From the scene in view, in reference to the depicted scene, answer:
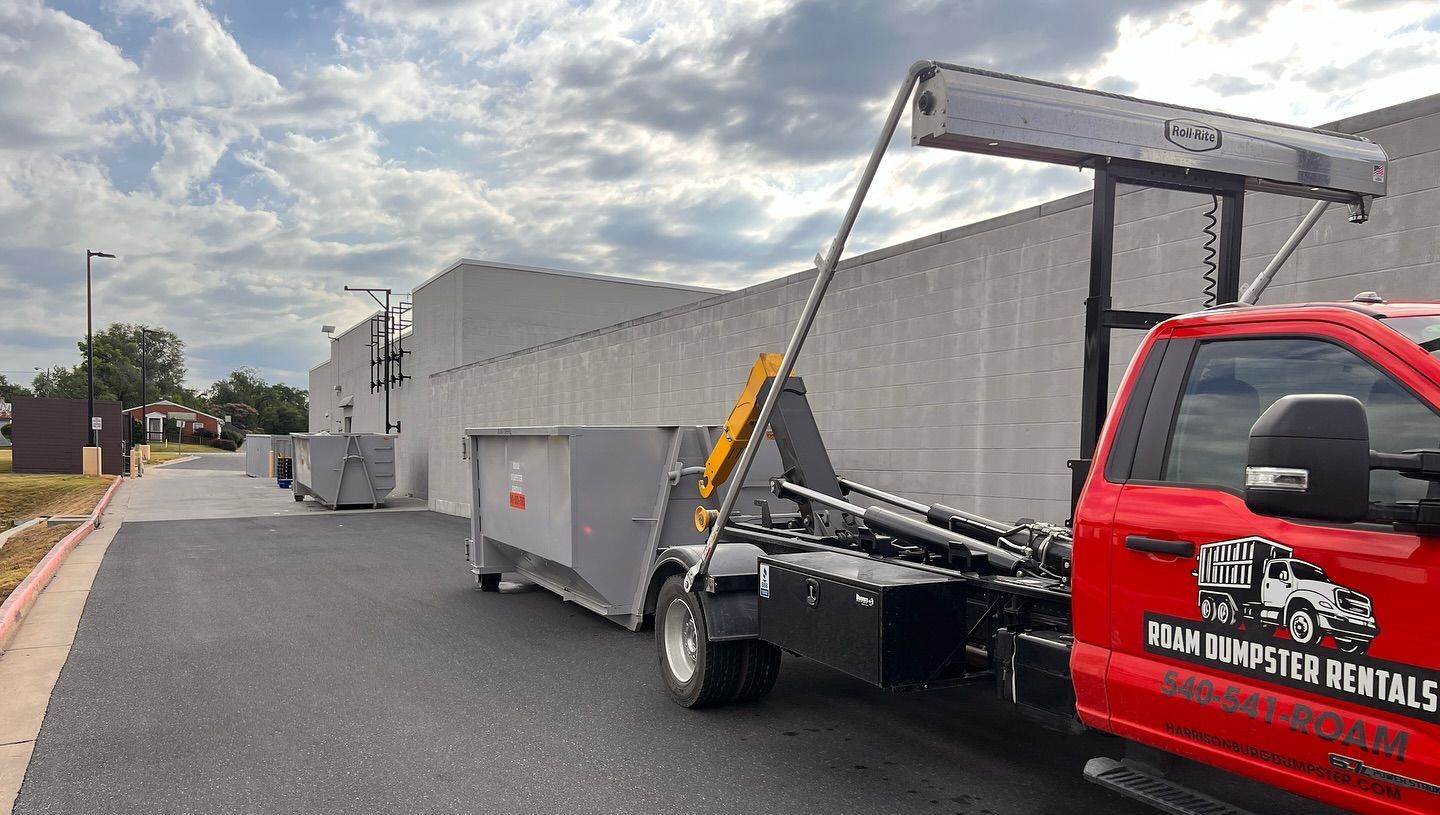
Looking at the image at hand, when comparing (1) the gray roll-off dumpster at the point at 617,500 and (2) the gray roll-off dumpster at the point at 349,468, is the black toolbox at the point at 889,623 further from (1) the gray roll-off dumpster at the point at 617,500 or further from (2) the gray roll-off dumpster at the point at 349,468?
(2) the gray roll-off dumpster at the point at 349,468

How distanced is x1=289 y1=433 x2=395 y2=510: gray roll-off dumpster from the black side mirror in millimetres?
24221

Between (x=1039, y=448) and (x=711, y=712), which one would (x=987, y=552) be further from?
(x=1039, y=448)

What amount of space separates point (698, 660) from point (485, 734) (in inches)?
52.3

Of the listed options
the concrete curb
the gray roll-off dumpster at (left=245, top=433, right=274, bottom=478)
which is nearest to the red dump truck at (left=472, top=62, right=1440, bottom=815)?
the concrete curb

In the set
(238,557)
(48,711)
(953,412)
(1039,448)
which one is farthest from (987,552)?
(238,557)

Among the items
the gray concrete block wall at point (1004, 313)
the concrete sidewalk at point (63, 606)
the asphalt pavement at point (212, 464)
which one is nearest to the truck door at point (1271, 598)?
the gray concrete block wall at point (1004, 313)

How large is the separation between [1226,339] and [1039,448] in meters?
5.02

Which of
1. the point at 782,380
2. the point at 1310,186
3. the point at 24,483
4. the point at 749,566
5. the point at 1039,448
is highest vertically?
the point at 1310,186

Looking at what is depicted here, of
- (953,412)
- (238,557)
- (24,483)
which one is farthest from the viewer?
(24,483)

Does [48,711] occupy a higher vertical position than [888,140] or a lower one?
lower

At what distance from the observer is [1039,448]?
26.9ft

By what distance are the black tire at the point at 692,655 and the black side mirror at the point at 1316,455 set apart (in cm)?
374

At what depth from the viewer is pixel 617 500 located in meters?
8.43

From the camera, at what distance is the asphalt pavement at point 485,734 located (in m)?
4.63
